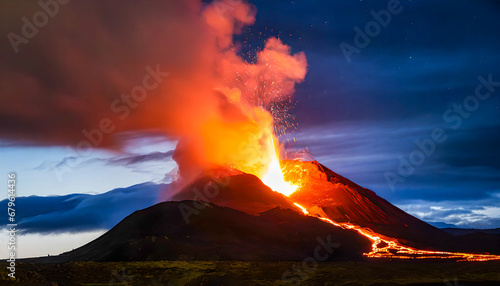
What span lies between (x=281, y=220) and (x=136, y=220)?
28525 millimetres

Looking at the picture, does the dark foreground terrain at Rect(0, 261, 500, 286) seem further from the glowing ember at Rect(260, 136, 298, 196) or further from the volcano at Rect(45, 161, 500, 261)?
the glowing ember at Rect(260, 136, 298, 196)

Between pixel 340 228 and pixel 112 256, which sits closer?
pixel 112 256

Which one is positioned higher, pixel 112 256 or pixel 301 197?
pixel 301 197

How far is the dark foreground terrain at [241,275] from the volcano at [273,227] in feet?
59.2

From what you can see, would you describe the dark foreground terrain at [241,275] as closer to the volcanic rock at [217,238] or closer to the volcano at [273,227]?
the volcano at [273,227]

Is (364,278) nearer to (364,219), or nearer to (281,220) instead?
(281,220)

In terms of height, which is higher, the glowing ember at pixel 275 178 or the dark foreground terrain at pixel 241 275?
the glowing ember at pixel 275 178

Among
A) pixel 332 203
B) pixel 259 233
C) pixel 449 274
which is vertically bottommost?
pixel 449 274

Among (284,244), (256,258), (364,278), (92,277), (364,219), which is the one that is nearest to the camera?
(364,278)

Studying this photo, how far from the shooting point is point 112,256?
2832 inches

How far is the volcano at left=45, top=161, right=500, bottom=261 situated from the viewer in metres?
74.9

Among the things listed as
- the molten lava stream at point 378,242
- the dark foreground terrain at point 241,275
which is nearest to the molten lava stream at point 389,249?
the molten lava stream at point 378,242

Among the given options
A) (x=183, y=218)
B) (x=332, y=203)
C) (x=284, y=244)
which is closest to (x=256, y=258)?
(x=284, y=244)

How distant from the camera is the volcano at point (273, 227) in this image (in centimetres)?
7488
